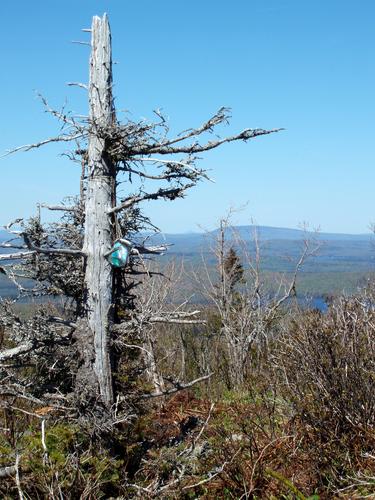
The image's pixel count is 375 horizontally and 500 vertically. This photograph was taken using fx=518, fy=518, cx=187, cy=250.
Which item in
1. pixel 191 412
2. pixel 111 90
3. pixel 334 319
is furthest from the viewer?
pixel 191 412

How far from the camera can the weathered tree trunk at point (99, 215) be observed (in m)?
5.41

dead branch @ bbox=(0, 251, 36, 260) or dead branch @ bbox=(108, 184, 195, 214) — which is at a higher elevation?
dead branch @ bbox=(108, 184, 195, 214)

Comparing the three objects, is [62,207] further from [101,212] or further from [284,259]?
[284,259]

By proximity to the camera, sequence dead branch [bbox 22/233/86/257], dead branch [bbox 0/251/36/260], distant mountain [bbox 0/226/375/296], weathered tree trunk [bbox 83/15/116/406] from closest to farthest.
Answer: dead branch [bbox 22/233/86/257]
dead branch [bbox 0/251/36/260]
weathered tree trunk [bbox 83/15/116/406]
distant mountain [bbox 0/226/375/296]

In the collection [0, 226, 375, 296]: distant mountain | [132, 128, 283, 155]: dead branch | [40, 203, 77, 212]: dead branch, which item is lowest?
[0, 226, 375, 296]: distant mountain

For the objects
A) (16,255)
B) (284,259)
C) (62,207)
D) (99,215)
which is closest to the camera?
(16,255)

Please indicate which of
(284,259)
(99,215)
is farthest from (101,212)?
(284,259)

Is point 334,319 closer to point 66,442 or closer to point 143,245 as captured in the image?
point 143,245

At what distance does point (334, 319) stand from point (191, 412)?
16.2 ft

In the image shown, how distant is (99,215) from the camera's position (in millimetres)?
5484

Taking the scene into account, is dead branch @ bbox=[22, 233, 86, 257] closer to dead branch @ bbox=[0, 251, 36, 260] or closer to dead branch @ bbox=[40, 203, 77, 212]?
dead branch @ bbox=[0, 251, 36, 260]

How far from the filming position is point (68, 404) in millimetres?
5383

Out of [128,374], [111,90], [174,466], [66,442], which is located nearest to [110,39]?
[111,90]

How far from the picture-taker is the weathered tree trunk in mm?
5414
